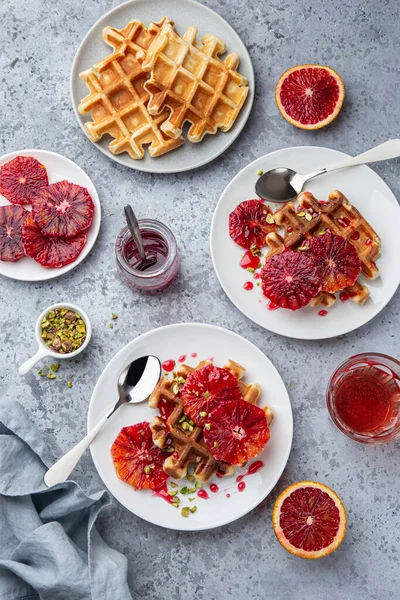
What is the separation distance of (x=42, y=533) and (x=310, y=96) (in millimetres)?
2336

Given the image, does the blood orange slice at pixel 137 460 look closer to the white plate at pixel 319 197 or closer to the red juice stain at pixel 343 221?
the white plate at pixel 319 197

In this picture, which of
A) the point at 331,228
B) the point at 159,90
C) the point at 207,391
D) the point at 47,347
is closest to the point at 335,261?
the point at 331,228

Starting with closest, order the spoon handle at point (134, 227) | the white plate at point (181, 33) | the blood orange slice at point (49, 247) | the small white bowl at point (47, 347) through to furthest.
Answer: the spoon handle at point (134, 227), the small white bowl at point (47, 347), the blood orange slice at point (49, 247), the white plate at point (181, 33)

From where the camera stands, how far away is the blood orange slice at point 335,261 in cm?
322

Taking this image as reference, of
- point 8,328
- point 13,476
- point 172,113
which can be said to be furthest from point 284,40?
point 13,476

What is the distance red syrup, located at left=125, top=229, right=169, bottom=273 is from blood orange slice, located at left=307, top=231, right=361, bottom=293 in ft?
2.31

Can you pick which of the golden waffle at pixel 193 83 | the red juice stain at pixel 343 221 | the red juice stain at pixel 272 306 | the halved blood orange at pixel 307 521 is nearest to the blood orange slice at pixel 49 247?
the golden waffle at pixel 193 83

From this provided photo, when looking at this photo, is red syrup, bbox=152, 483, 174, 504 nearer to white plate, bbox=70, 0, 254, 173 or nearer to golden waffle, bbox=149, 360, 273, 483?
golden waffle, bbox=149, 360, 273, 483

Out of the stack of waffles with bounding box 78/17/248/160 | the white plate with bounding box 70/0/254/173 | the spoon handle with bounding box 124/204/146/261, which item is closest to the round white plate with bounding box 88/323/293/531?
the spoon handle with bounding box 124/204/146/261

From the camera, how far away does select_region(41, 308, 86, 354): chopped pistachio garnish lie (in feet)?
10.8

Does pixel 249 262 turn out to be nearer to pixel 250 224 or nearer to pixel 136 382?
pixel 250 224

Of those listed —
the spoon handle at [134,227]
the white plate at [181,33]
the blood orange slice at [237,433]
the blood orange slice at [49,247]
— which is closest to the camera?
the spoon handle at [134,227]

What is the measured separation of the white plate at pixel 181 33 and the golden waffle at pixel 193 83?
0.05 m

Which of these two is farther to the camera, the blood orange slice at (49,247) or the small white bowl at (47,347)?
the blood orange slice at (49,247)
